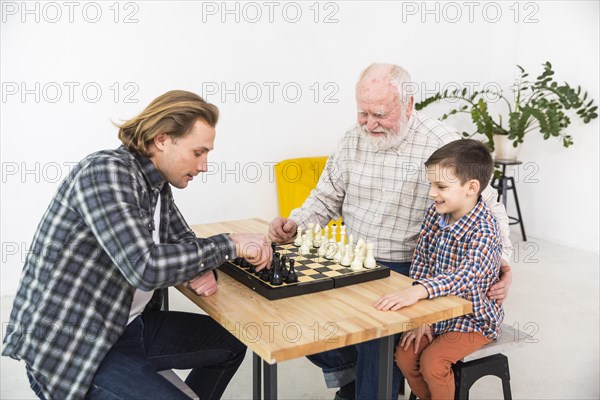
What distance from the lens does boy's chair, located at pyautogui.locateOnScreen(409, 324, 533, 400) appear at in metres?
2.11

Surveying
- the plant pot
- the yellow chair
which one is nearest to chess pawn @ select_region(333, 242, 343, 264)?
the yellow chair

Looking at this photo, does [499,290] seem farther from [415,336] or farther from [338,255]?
[338,255]

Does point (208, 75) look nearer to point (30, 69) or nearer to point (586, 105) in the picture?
point (30, 69)

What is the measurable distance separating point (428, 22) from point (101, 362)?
455cm

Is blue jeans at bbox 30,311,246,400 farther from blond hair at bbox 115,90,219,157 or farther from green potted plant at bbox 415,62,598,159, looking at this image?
green potted plant at bbox 415,62,598,159

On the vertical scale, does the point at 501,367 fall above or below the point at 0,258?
below

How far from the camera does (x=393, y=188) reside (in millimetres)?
2525

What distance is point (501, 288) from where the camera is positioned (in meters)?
2.15

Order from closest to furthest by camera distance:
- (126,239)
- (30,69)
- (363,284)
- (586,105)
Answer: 1. (126,239)
2. (363,284)
3. (30,69)
4. (586,105)

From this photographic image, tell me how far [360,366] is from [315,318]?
2.57ft

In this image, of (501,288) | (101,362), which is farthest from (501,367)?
(101,362)

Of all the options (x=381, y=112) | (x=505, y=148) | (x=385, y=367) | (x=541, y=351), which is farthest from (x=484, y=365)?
(x=505, y=148)

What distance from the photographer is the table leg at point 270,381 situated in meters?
1.65

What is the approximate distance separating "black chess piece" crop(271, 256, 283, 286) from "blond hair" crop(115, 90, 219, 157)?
1.62ft
